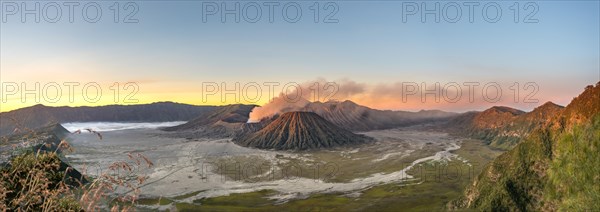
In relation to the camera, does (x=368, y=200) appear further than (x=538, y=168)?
Yes

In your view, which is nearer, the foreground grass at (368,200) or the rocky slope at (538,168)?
the rocky slope at (538,168)

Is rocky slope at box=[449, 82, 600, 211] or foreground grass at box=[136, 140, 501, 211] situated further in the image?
foreground grass at box=[136, 140, 501, 211]

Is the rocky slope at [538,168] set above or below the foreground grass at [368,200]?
above

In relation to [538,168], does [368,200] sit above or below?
below

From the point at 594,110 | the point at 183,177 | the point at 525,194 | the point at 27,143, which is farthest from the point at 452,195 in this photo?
the point at 27,143

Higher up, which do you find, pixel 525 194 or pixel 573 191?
pixel 573 191

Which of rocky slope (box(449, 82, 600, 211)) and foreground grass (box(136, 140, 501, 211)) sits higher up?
rocky slope (box(449, 82, 600, 211))

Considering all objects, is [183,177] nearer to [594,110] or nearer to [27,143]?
[594,110]

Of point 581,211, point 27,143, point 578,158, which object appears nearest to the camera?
point 27,143
